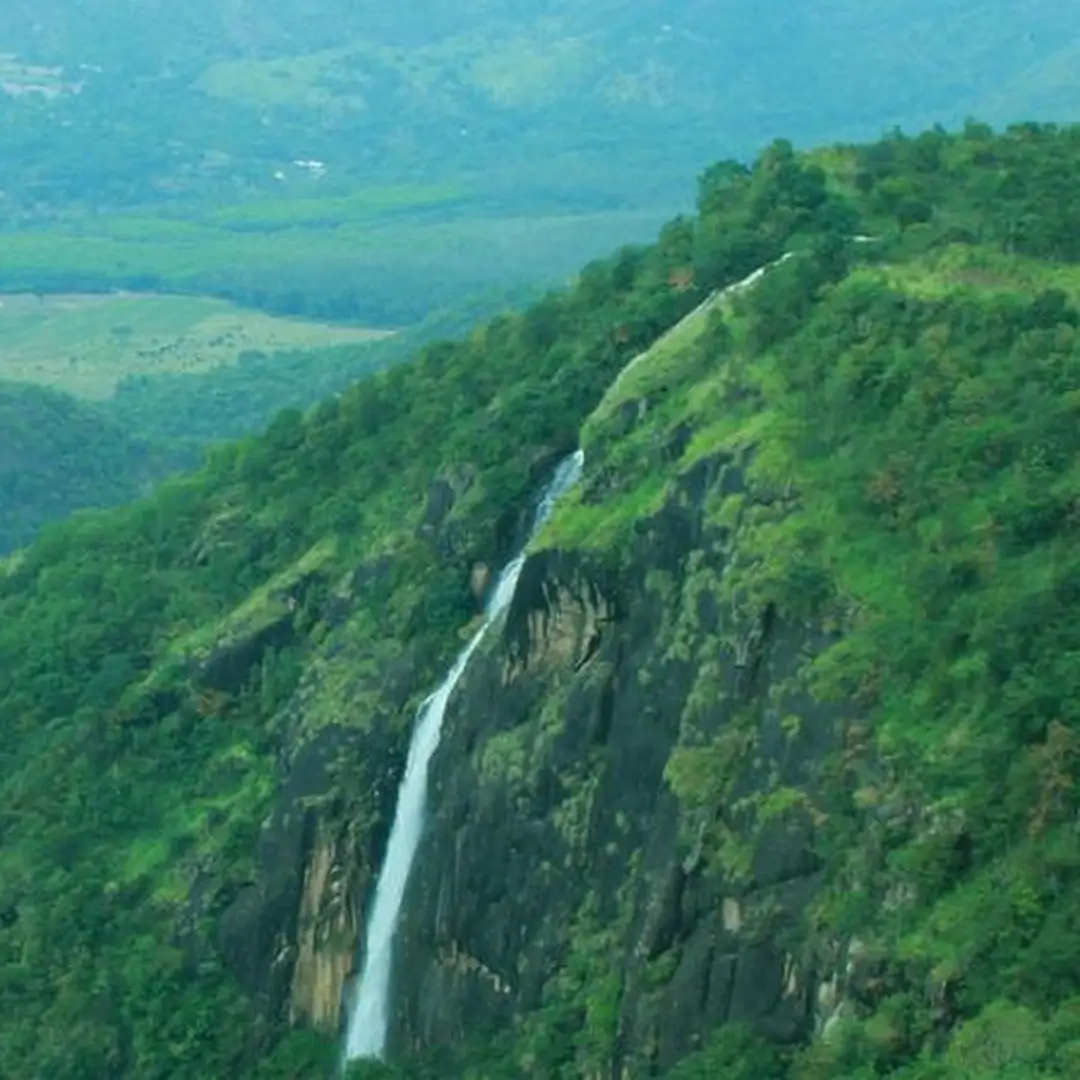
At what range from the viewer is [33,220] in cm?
13075

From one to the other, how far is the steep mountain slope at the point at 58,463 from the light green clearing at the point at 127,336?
48.3 ft

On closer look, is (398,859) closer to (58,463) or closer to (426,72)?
(58,463)

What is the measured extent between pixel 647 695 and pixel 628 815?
1152 mm

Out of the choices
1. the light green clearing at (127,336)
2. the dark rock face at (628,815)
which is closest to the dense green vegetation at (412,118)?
the light green clearing at (127,336)

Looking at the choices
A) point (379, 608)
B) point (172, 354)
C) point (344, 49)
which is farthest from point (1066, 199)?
point (344, 49)

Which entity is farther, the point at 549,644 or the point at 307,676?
the point at 307,676

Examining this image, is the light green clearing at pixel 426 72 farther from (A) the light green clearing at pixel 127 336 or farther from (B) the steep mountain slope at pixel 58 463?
Result: (B) the steep mountain slope at pixel 58 463

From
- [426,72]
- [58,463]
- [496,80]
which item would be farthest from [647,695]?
[426,72]

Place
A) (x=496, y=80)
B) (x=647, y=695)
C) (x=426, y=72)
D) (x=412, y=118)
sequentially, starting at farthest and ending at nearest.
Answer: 1. (x=426, y=72)
2. (x=496, y=80)
3. (x=412, y=118)
4. (x=647, y=695)

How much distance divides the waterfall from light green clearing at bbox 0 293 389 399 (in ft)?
198

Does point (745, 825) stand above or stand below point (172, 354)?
above

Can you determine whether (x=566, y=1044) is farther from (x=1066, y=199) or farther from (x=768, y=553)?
(x=1066, y=199)

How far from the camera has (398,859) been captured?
31547mm

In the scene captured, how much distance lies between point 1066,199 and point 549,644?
814 cm
